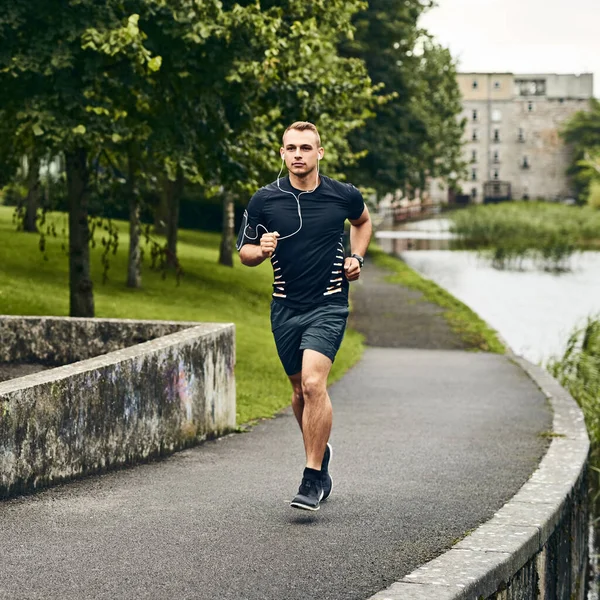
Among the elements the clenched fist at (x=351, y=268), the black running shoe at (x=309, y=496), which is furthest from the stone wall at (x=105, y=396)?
the clenched fist at (x=351, y=268)

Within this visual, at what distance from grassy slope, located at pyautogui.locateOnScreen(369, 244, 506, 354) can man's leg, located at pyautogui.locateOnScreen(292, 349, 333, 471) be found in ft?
44.8

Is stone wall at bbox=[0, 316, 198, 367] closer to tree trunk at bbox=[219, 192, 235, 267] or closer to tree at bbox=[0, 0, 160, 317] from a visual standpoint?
tree at bbox=[0, 0, 160, 317]

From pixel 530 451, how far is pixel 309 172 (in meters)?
3.95

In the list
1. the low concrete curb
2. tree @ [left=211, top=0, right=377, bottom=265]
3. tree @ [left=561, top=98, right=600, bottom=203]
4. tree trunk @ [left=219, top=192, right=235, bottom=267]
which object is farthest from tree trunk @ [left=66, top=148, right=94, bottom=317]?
tree @ [left=561, top=98, right=600, bottom=203]

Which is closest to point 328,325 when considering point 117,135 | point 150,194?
point 117,135

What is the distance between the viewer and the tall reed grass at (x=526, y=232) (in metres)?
49.8

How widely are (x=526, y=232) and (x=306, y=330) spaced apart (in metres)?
53.1

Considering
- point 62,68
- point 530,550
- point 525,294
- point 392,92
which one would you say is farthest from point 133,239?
point 392,92

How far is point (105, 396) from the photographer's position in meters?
7.45

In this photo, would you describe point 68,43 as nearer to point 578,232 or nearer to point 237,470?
point 237,470

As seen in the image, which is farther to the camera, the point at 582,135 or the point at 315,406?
the point at 582,135

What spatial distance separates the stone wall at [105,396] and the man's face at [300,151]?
6.12 ft

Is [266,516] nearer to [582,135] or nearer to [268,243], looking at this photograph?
[268,243]

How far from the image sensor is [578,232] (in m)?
60.3
